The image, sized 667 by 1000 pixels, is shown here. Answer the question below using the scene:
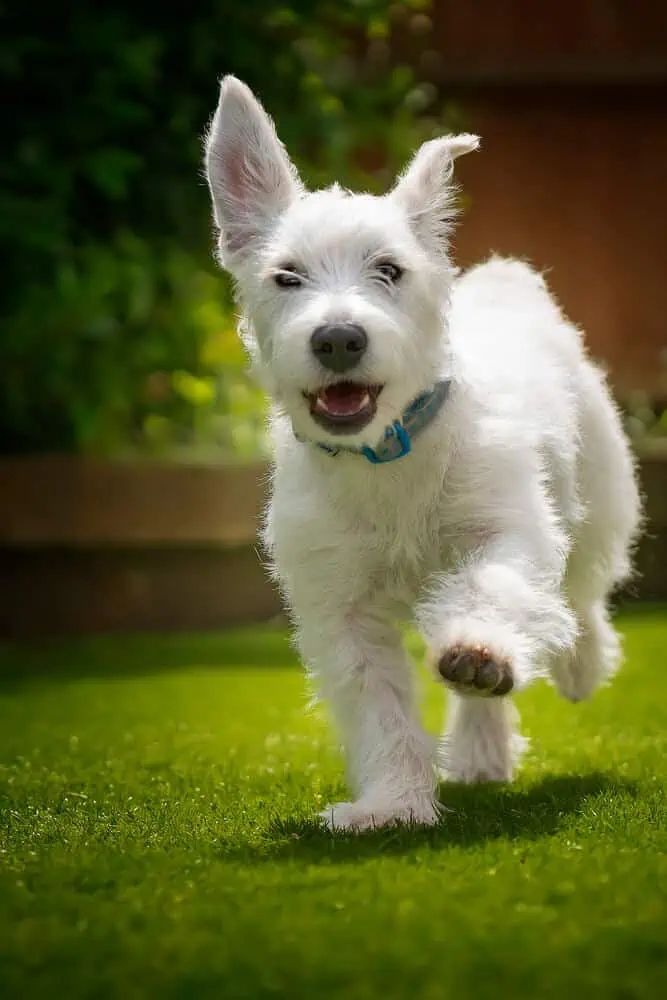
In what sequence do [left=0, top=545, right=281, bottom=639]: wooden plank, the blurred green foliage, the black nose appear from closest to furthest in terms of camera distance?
the black nose → the blurred green foliage → [left=0, top=545, right=281, bottom=639]: wooden plank

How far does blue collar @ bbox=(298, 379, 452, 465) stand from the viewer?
4426 mm

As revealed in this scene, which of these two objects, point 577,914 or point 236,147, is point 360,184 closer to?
point 236,147

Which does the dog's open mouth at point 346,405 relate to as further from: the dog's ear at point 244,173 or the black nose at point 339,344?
the dog's ear at point 244,173

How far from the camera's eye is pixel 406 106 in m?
11.3

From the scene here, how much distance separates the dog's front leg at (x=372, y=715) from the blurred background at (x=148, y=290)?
5462 mm

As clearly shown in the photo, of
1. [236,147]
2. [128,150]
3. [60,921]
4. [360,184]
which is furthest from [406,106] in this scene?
[60,921]

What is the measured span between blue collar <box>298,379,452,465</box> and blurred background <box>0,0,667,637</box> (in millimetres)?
5420

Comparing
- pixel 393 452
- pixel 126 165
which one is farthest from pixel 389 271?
pixel 126 165

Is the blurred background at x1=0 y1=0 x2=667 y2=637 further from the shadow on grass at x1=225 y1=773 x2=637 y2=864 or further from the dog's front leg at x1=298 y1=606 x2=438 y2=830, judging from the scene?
the shadow on grass at x1=225 y1=773 x2=637 y2=864

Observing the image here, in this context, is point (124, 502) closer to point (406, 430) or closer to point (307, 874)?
point (406, 430)

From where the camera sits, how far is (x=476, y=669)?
3.87m

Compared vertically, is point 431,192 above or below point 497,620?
above

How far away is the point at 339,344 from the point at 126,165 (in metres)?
5.91

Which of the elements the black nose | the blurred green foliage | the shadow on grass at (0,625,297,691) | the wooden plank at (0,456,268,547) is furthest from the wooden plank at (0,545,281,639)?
the black nose
